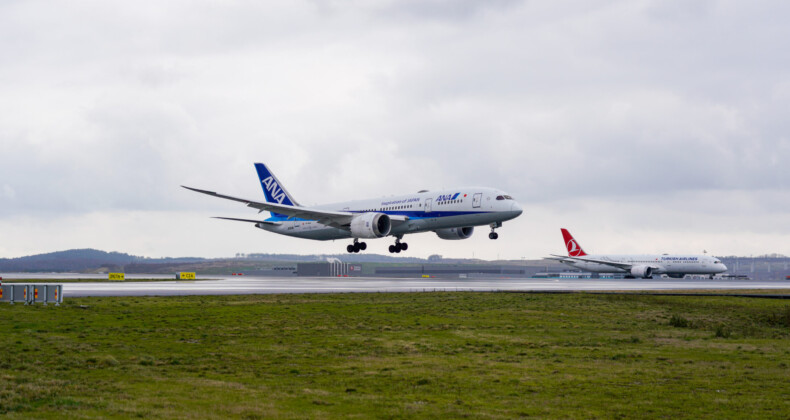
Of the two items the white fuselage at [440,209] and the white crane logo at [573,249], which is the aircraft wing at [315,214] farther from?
the white crane logo at [573,249]

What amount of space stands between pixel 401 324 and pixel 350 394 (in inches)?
592

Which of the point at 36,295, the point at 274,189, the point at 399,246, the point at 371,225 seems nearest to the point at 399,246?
the point at 399,246

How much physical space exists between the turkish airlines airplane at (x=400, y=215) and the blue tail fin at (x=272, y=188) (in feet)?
13.5

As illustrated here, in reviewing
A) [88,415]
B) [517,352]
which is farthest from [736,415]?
[88,415]

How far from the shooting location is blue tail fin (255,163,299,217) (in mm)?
87062

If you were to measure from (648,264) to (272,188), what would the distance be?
62.3 metres

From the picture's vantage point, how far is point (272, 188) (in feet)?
290

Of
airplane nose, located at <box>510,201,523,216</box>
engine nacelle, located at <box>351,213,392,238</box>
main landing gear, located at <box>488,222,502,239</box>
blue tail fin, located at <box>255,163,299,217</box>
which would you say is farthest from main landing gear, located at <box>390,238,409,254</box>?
blue tail fin, located at <box>255,163,299,217</box>

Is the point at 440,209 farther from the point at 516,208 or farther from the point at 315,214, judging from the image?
the point at 315,214

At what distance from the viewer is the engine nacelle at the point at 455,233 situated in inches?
2931

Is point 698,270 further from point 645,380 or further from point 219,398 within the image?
point 219,398

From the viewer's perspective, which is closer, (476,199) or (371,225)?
(476,199)

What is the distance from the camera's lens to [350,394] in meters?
16.9

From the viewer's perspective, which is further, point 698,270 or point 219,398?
point 698,270
